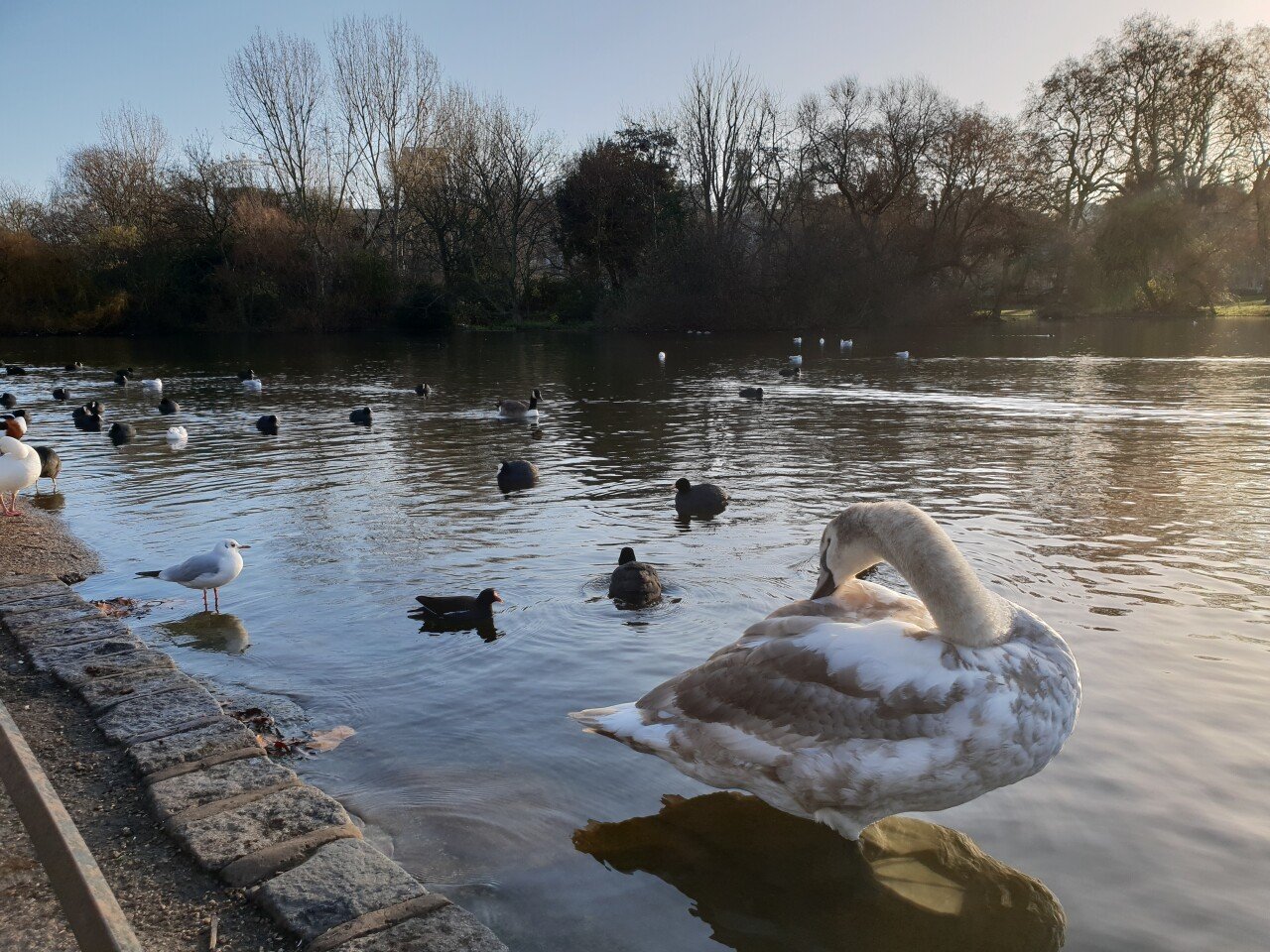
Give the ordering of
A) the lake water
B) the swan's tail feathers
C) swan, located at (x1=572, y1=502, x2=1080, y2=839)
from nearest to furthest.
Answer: swan, located at (x1=572, y1=502, x2=1080, y2=839)
the lake water
the swan's tail feathers

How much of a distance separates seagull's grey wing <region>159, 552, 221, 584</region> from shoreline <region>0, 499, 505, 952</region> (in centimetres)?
214

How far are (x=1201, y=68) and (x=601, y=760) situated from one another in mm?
60807

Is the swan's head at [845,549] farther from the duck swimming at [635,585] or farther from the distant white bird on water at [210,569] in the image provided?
the distant white bird on water at [210,569]

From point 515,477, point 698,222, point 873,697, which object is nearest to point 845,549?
point 873,697

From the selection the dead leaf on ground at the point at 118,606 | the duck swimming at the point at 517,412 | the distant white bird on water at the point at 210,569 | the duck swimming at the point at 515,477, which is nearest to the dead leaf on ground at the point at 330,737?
the distant white bird on water at the point at 210,569

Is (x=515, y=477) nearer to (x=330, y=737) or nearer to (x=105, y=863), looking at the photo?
(x=330, y=737)

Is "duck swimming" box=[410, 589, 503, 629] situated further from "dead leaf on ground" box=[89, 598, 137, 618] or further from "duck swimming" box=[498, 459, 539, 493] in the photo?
"duck swimming" box=[498, 459, 539, 493]

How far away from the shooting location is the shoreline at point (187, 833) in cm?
336

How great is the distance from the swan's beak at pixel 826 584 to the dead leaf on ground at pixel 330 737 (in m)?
3.02

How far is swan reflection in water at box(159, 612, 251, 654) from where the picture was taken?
729cm

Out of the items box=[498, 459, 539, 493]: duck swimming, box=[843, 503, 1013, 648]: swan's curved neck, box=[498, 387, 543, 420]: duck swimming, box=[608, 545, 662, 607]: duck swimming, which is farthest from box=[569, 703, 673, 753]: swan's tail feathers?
box=[498, 387, 543, 420]: duck swimming

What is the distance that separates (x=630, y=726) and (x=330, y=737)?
213 cm

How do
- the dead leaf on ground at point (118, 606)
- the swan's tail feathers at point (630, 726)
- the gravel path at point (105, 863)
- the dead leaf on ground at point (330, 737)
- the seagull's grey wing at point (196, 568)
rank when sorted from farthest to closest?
the seagull's grey wing at point (196, 568)
the dead leaf on ground at point (118, 606)
the dead leaf on ground at point (330, 737)
the swan's tail feathers at point (630, 726)
the gravel path at point (105, 863)

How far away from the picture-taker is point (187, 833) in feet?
12.7
